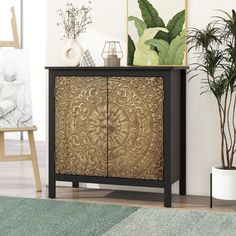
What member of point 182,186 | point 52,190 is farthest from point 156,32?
point 52,190

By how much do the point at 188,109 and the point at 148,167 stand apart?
0.66 meters

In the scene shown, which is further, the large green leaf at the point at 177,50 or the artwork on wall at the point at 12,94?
the artwork on wall at the point at 12,94

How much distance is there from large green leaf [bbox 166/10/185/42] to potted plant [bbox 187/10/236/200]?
0.31 feet

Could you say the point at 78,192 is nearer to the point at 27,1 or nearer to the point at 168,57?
the point at 168,57

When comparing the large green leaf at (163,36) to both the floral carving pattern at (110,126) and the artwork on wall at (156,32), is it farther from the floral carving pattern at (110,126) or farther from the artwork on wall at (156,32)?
the floral carving pattern at (110,126)

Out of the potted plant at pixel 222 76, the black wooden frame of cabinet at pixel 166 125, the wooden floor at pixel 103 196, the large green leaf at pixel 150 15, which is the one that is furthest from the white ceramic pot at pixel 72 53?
the wooden floor at pixel 103 196

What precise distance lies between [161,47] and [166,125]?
79cm

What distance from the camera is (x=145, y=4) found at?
199 inches

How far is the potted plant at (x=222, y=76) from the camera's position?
14.9 feet

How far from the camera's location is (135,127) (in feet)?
15.4

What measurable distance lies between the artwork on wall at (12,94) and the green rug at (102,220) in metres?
0.77

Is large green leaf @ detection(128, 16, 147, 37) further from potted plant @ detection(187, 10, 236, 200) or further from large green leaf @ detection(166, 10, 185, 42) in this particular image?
potted plant @ detection(187, 10, 236, 200)

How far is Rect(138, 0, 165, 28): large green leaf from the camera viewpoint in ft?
16.5

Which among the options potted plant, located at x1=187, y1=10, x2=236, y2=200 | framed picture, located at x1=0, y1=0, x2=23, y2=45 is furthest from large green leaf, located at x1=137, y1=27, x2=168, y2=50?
framed picture, located at x1=0, y1=0, x2=23, y2=45
